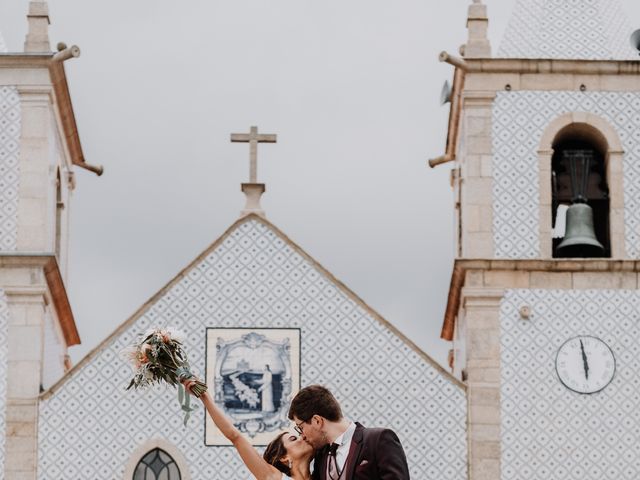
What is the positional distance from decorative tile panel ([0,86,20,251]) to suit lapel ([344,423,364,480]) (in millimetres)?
13006

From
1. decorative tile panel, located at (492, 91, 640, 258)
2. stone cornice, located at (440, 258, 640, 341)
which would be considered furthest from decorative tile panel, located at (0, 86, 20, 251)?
decorative tile panel, located at (492, 91, 640, 258)

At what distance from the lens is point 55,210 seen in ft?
75.0

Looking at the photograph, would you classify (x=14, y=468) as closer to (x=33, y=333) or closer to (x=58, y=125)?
(x=33, y=333)

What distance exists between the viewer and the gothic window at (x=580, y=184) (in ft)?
70.4

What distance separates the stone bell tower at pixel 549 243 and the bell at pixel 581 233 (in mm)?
18

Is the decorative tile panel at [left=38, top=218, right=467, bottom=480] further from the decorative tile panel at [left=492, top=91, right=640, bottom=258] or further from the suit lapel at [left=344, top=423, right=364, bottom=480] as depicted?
the suit lapel at [left=344, top=423, right=364, bottom=480]

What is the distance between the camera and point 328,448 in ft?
28.9

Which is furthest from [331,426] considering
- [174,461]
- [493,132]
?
[493,132]

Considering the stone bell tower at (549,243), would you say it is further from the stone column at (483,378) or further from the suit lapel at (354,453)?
the suit lapel at (354,453)

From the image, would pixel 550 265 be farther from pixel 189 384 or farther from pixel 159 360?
pixel 189 384

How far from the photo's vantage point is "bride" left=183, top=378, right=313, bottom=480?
347 inches

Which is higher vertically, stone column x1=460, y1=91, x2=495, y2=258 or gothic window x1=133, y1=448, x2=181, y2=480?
stone column x1=460, y1=91, x2=495, y2=258

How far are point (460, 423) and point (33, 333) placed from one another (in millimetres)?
4805

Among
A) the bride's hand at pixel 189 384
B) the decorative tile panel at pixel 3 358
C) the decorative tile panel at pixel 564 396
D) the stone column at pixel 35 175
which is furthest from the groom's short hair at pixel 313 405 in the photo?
the stone column at pixel 35 175
